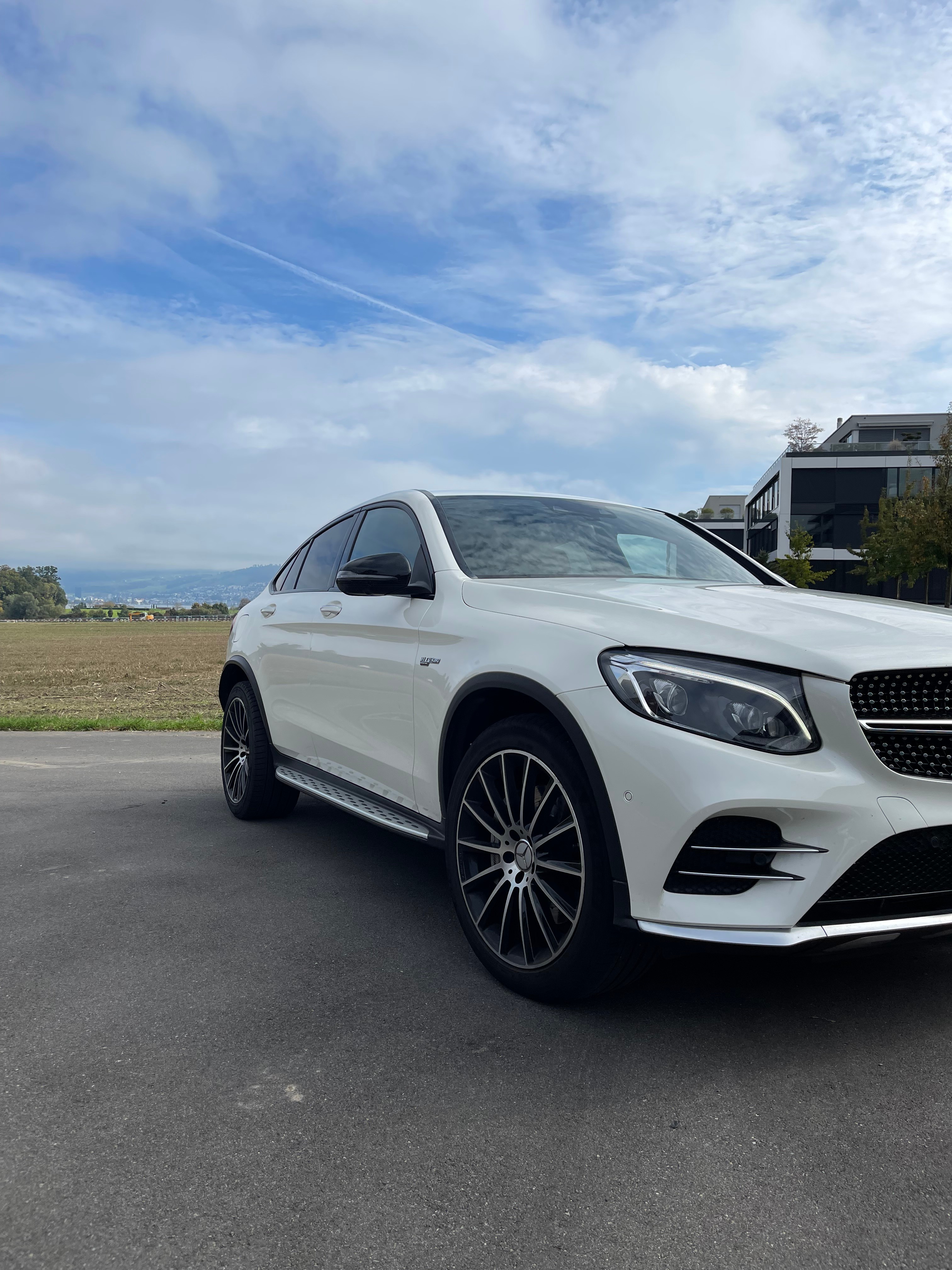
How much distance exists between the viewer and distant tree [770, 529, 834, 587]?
47219 millimetres

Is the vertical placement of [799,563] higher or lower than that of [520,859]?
higher

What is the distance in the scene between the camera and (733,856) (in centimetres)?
248

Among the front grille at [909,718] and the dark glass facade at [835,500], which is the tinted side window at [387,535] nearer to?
the front grille at [909,718]

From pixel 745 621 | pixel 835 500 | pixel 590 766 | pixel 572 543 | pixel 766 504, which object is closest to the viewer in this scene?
pixel 590 766

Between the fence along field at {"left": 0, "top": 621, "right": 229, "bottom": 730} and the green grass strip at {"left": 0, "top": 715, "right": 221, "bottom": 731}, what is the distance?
0.02 m

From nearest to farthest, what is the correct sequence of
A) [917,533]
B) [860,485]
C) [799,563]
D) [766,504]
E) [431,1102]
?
[431,1102], [917,533], [799,563], [860,485], [766,504]

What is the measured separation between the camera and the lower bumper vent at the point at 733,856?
2459 millimetres

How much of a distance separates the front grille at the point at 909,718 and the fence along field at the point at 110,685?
1000 centimetres

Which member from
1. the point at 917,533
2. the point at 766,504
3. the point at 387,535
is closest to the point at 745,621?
the point at 387,535

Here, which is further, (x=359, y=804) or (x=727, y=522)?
(x=727, y=522)

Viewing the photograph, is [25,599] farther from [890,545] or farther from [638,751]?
[638,751]

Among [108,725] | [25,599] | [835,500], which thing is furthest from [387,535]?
[25,599]

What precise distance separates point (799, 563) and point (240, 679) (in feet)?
147

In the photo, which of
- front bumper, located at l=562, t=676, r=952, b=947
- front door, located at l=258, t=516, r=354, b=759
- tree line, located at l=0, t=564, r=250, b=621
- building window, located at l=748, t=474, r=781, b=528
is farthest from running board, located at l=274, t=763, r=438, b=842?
tree line, located at l=0, t=564, r=250, b=621
